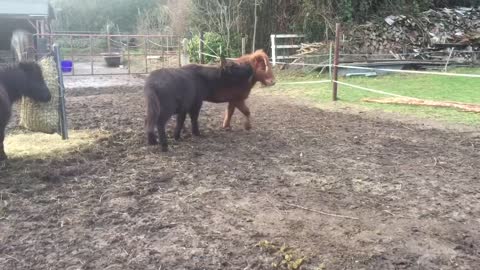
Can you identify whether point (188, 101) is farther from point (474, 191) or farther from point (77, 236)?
point (474, 191)

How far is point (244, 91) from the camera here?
23.0 feet

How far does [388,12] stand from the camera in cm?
1845

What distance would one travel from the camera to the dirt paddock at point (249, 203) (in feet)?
10.2

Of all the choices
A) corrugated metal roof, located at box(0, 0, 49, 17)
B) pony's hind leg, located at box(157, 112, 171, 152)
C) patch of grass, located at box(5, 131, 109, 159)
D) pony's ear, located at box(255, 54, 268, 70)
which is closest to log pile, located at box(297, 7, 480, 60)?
pony's ear, located at box(255, 54, 268, 70)

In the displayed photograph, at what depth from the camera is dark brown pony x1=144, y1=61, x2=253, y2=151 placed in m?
5.67

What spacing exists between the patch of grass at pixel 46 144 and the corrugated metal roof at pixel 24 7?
15586 mm

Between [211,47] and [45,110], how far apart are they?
39.7 ft

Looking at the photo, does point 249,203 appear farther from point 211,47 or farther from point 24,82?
point 211,47

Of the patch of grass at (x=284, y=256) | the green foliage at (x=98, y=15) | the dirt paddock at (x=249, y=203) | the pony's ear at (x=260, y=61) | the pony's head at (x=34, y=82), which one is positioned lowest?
the patch of grass at (x=284, y=256)

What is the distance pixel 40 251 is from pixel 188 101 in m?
3.35

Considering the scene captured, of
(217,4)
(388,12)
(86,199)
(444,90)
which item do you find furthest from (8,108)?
(388,12)

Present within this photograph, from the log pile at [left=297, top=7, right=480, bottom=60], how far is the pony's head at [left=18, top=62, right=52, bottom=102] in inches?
462

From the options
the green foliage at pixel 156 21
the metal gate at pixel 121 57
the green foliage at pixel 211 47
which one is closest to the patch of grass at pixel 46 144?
the metal gate at pixel 121 57

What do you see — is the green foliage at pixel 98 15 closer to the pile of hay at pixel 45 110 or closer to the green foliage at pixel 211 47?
the green foliage at pixel 211 47
